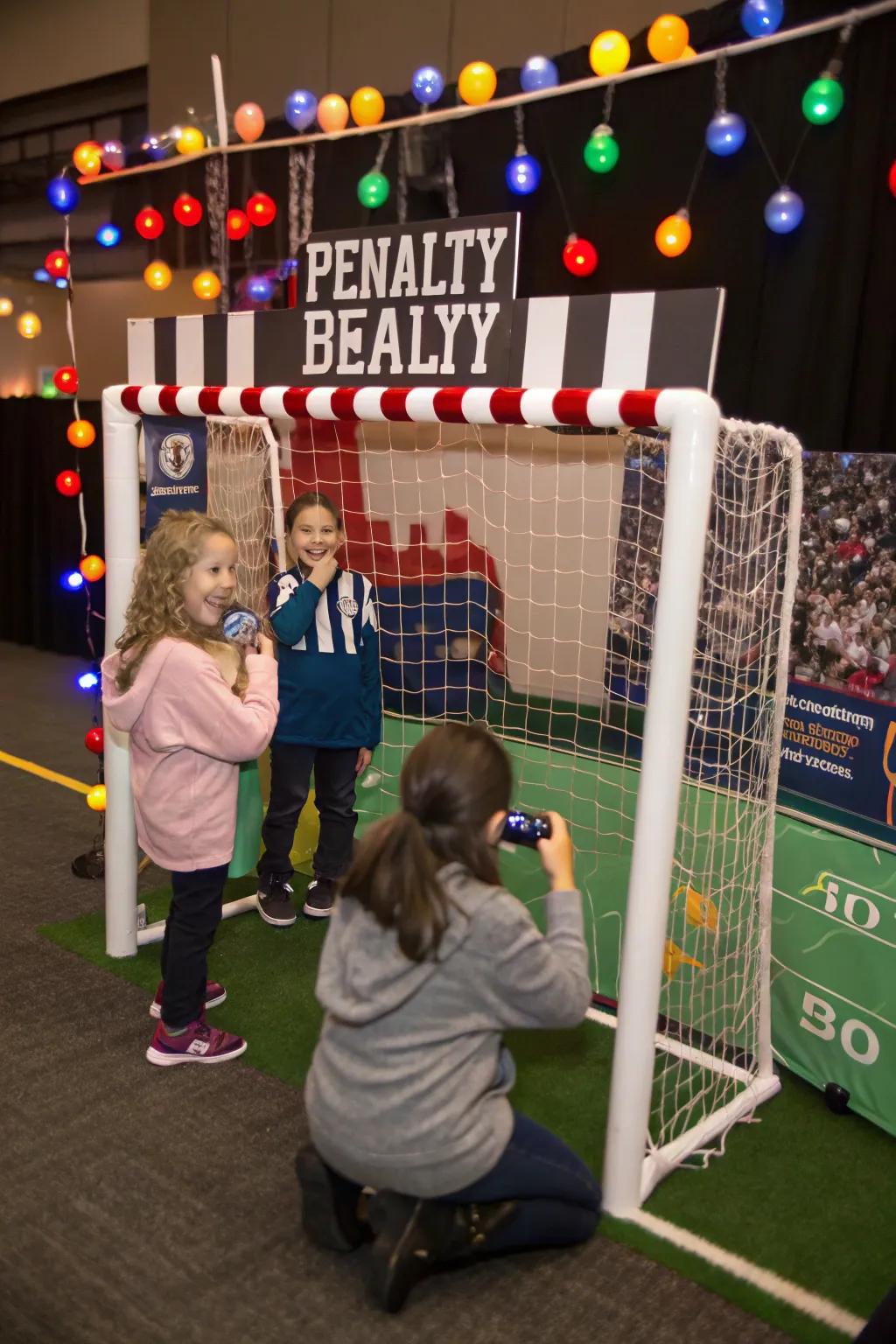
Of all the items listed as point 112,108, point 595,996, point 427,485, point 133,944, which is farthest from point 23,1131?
point 112,108

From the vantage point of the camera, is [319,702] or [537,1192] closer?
[537,1192]

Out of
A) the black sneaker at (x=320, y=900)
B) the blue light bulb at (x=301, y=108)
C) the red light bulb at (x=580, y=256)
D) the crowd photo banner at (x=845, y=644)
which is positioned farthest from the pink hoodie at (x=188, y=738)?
the blue light bulb at (x=301, y=108)

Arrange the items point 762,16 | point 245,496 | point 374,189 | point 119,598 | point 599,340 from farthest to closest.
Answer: point 374,189 → point 762,16 → point 245,496 → point 119,598 → point 599,340

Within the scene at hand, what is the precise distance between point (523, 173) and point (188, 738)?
327 centimetres

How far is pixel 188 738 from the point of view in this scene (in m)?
2.35

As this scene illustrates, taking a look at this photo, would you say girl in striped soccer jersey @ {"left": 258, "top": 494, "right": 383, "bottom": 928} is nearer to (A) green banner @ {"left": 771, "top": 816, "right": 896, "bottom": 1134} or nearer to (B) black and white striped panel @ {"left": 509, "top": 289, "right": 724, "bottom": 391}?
(B) black and white striped panel @ {"left": 509, "top": 289, "right": 724, "bottom": 391}

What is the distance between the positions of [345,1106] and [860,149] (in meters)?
3.67

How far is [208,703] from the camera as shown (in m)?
2.32

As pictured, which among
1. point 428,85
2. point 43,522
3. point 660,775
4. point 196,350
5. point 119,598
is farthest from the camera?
point 43,522

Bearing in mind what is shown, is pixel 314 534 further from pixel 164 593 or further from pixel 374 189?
pixel 374 189

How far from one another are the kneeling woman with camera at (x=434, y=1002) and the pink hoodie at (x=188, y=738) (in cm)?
→ 74

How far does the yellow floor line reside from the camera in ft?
15.1

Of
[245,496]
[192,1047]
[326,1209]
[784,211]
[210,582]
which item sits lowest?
[192,1047]

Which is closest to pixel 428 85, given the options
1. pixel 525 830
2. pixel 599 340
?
pixel 599 340
